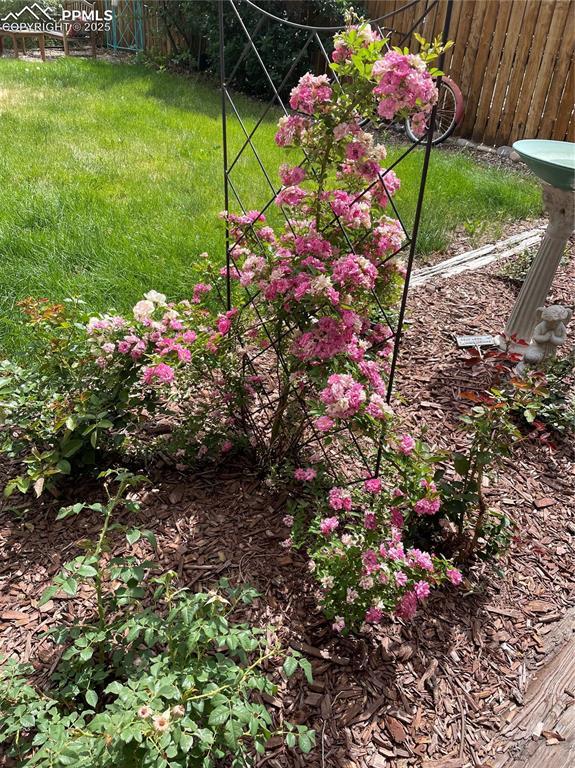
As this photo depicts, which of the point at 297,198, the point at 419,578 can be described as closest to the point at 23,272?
the point at 297,198

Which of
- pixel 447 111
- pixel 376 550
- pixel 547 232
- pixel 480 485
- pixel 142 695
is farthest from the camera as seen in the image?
pixel 447 111

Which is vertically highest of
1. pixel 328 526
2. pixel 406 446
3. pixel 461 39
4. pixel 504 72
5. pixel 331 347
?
pixel 461 39

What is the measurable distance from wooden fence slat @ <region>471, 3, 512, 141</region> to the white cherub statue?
5.35 metres

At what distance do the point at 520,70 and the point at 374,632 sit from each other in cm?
723

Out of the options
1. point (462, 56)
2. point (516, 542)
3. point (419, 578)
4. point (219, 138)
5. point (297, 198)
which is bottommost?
point (516, 542)

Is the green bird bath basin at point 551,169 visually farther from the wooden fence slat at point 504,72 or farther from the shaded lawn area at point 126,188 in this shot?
the wooden fence slat at point 504,72

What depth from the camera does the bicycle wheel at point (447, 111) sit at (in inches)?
268

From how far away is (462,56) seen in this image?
7387 millimetres

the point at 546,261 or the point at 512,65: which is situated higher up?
the point at 512,65

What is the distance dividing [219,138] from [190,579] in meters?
4.90

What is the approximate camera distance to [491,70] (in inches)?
282

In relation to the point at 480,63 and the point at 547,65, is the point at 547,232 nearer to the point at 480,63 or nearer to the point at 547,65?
the point at 547,65

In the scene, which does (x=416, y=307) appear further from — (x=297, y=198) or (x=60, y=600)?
(x=60, y=600)

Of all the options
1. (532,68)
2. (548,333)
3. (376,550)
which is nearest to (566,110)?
(532,68)
